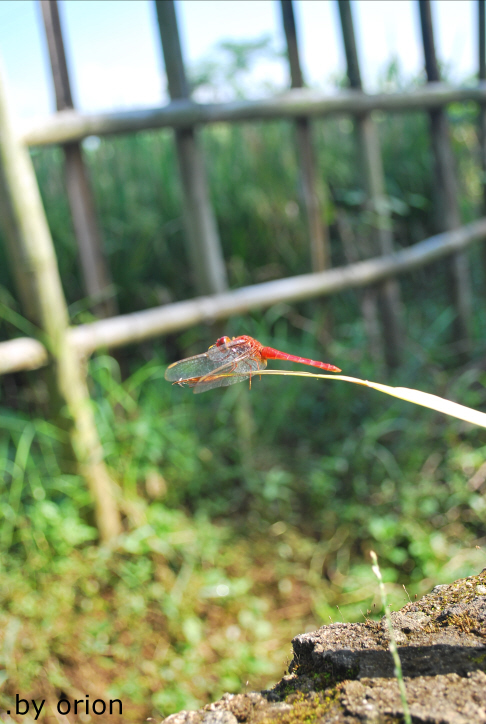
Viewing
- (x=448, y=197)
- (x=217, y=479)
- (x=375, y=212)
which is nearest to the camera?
(x=217, y=479)

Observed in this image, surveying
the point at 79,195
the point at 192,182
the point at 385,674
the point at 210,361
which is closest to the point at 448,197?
the point at 192,182

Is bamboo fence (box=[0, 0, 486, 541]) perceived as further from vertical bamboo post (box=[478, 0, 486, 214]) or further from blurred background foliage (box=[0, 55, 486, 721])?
vertical bamboo post (box=[478, 0, 486, 214])

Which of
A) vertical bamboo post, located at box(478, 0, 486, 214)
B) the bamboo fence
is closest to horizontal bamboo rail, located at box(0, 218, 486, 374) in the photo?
the bamboo fence

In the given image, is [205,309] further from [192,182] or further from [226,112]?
[226,112]

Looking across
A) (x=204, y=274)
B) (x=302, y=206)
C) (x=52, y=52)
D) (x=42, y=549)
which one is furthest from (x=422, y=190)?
(x=42, y=549)

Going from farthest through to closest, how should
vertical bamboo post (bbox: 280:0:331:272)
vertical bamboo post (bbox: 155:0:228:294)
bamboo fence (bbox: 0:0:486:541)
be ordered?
vertical bamboo post (bbox: 280:0:331:272) → vertical bamboo post (bbox: 155:0:228:294) → bamboo fence (bbox: 0:0:486:541)

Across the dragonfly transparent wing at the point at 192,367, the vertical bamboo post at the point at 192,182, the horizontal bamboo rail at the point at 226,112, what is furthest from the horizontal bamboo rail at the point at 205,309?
the dragonfly transparent wing at the point at 192,367
